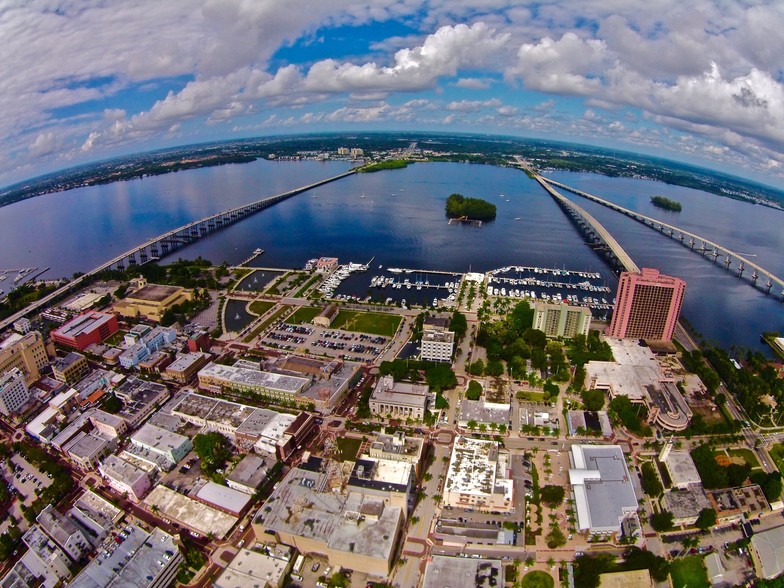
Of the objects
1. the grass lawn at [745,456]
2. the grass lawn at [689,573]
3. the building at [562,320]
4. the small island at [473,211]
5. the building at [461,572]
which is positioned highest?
the small island at [473,211]

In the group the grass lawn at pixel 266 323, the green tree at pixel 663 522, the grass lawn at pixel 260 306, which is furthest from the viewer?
the grass lawn at pixel 260 306

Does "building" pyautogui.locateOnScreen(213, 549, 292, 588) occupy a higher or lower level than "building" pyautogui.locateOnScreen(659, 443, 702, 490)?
lower

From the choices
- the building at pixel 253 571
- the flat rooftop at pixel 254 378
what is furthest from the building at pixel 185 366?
the building at pixel 253 571

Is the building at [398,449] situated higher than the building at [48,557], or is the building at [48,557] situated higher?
the building at [398,449]

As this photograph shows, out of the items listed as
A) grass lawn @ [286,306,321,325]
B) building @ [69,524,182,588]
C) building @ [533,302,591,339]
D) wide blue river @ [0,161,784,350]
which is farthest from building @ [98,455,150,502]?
wide blue river @ [0,161,784,350]

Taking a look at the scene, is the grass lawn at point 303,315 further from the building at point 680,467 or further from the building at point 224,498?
the building at point 680,467

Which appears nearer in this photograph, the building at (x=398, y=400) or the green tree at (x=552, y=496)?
the green tree at (x=552, y=496)

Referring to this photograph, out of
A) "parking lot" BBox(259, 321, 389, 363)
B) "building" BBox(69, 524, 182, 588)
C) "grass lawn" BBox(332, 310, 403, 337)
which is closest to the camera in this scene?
"building" BBox(69, 524, 182, 588)

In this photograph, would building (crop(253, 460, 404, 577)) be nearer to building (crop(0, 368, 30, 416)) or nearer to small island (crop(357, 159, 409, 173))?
building (crop(0, 368, 30, 416))
